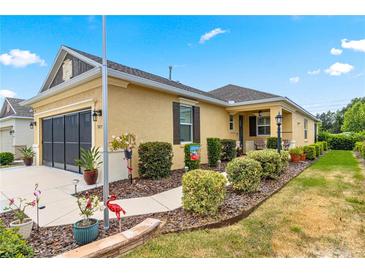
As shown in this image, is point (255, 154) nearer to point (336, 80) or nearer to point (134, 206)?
point (134, 206)

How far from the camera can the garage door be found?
25.2 ft

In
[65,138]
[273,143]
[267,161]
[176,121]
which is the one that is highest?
[176,121]

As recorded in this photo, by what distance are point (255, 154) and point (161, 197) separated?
10.7 feet

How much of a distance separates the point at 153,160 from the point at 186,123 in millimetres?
3485

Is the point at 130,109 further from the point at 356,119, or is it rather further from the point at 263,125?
the point at 356,119

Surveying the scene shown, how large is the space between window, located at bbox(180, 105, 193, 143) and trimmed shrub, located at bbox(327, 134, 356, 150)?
1978cm

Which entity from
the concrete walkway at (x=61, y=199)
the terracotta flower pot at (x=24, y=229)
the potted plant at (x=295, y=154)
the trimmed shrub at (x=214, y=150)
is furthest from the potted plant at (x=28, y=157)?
the potted plant at (x=295, y=154)

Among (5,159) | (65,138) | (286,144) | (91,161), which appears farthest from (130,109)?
(5,159)

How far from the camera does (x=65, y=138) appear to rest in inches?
348

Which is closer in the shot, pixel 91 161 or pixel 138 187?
pixel 138 187

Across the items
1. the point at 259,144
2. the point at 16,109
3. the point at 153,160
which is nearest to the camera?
the point at 153,160

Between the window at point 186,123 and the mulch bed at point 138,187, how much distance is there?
282cm

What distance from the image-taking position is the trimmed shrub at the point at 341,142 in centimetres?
2111
